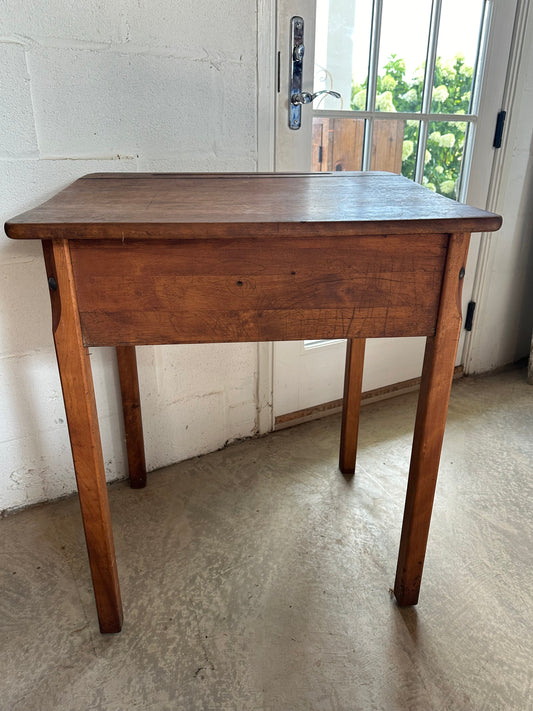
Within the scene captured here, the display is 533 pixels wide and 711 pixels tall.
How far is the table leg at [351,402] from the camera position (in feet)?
4.50

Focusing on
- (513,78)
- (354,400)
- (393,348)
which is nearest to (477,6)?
(513,78)

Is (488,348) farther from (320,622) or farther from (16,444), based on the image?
(16,444)

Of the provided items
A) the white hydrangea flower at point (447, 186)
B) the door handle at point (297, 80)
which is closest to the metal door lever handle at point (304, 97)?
the door handle at point (297, 80)

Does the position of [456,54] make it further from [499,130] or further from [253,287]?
[253,287]

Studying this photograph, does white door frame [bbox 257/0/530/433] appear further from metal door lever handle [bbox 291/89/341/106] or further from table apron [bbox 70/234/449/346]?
table apron [bbox 70/234/449/346]

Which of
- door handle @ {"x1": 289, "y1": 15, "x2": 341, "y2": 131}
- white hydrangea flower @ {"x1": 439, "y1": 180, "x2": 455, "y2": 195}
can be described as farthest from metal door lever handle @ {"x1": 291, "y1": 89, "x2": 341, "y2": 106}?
white hydrangea flower @ {"x1": 439, "y1": 180, "x2": 455, "y2": 195}

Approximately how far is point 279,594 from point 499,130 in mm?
1711

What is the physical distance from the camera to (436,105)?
5.78 ft

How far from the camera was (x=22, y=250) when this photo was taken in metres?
1.22

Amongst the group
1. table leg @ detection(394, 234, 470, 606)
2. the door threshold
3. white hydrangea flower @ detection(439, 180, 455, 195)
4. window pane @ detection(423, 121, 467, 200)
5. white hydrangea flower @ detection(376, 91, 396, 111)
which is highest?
white hydrangea flower @ detection(376, 91, 396, 111)

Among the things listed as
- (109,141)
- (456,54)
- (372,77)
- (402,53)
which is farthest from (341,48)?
(109,141)

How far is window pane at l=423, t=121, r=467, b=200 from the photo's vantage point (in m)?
1.80

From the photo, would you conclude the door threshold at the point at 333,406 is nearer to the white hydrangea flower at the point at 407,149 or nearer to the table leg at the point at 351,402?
the table leg at the point at 351,402

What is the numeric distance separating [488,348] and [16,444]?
5.93 feet
